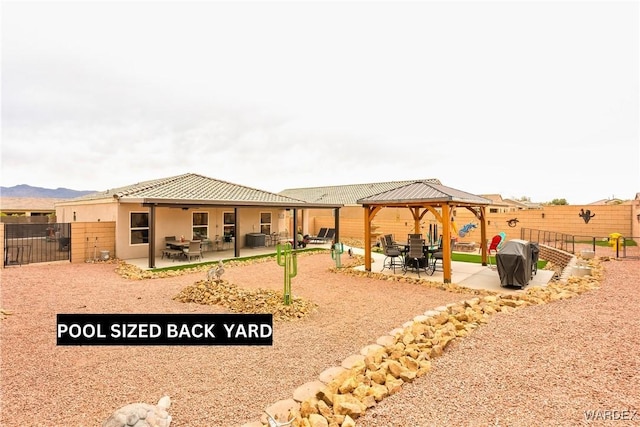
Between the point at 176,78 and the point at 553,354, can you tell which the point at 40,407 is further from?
the point at 176,78

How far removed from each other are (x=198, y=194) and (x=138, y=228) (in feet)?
10.4

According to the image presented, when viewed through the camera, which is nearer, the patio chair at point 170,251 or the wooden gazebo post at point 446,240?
the wooden gazebo post at point 446,240

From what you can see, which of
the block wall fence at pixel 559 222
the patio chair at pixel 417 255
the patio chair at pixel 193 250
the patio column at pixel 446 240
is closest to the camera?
the patio column at pixel 446 240

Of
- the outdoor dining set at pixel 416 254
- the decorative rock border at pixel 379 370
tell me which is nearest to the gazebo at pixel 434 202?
the outdoor dining set at pixel 416 254

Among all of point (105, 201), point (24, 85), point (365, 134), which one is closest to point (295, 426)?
point (24, 85)

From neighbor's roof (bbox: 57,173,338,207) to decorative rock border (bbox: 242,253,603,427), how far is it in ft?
32.7

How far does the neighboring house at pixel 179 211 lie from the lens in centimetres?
1228

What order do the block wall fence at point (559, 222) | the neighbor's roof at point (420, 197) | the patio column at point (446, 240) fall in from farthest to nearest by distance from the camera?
the block wall fence at point (559, 222)
the neighbor's roof at point (420, 197)
the patio column at point (446, 240)

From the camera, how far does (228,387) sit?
11.8ft

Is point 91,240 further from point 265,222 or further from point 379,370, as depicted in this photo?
point 379,370

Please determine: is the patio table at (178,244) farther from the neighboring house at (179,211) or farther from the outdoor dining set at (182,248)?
the neighboring house at (179,211)

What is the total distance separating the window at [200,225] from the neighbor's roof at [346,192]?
47.6 feet

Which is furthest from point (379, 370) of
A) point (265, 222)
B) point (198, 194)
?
point (265, 222)

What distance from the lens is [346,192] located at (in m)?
32.5
